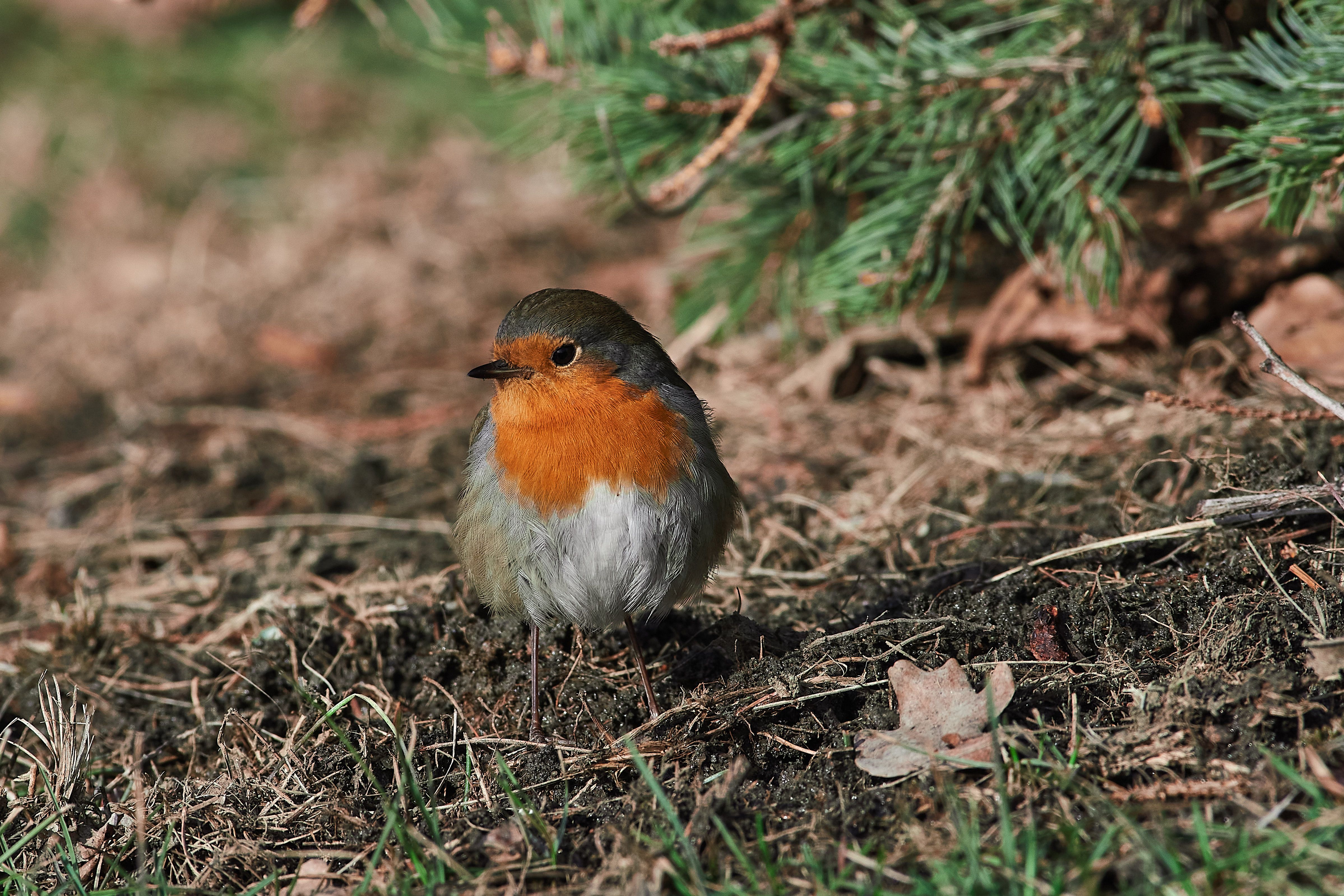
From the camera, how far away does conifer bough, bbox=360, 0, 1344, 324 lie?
3.65m

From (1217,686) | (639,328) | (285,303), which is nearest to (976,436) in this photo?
(639,328)

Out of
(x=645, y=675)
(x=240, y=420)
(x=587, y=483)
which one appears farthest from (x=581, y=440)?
(x=240, y=420)

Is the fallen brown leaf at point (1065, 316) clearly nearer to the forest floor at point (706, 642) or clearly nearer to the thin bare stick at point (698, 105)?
the forest floor at point (706, 642)

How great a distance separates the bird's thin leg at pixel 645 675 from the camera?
3.05 m

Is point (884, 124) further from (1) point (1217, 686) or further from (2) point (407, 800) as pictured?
(2) point (407, 800)

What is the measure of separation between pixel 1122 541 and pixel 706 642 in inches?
48.7

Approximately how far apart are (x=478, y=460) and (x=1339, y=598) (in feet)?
7.46

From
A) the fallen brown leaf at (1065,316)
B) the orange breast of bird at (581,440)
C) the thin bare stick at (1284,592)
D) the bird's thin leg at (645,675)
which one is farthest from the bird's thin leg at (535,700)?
the fallen brown leaf at (1065,316)

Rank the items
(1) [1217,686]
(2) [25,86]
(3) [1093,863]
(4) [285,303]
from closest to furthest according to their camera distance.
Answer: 1. (3) [1093,863]
2. (1) [1217,686]
3. (4) [285,303]
4. (2) [25,86]

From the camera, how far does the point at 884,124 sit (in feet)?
13.7

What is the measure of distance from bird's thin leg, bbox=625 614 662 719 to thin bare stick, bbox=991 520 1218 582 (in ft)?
3.45

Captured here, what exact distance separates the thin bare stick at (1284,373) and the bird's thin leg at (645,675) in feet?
5.66

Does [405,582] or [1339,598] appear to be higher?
[1339,598]

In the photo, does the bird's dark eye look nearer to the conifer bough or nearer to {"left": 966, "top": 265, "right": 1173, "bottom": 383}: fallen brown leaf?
the conifer bough
